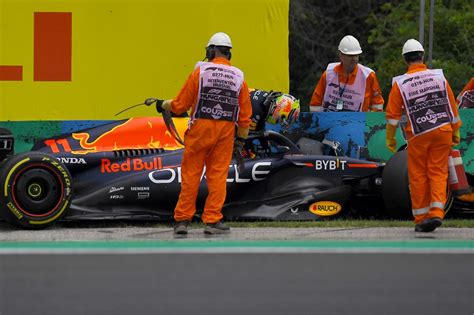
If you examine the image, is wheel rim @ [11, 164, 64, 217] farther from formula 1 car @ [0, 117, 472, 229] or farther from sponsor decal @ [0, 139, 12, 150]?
sponsor decal @ [0, 139, 12, 150]

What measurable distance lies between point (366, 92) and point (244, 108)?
9.57 ft

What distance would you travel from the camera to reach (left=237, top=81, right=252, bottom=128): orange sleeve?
10734 mm

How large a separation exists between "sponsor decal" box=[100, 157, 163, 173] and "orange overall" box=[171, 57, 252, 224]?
66 cm

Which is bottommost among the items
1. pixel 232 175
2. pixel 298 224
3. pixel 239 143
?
pixel 298 224

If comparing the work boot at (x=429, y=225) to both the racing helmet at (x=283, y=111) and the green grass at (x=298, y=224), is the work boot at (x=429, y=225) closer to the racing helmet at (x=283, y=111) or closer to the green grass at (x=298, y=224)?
the green grass at (x=298, y=224)

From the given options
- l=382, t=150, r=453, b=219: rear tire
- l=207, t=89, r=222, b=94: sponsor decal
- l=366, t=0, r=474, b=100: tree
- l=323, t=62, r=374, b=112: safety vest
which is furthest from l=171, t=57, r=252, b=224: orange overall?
l=366, t=0, r=474, b=100: tree

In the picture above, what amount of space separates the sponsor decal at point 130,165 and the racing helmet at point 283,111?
1.36 m

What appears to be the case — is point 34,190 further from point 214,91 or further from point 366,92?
point 366,92

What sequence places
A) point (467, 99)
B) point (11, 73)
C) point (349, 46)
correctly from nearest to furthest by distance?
1. point (349, 46)
2. point (467, 99)
3. point (11, 73)

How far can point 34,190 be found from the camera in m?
10.8

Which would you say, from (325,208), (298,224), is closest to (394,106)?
(325,208)

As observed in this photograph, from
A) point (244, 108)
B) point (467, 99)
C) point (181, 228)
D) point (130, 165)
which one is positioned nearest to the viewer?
point (181, 228)
